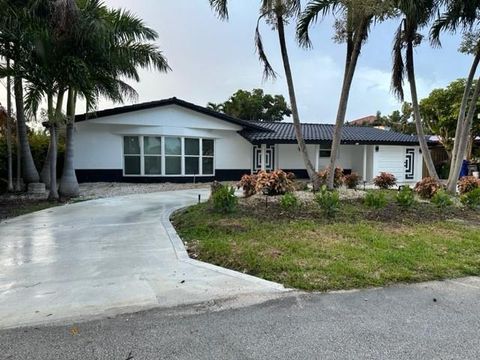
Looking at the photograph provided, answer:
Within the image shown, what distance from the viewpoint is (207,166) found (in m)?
19.5

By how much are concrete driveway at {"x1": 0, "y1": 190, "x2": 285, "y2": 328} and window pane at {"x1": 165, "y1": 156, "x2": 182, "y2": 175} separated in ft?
34.3

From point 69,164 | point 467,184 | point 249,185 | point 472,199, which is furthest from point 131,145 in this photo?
point 472,199

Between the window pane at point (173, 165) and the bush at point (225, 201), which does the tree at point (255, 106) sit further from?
the bush at point (225, 201)

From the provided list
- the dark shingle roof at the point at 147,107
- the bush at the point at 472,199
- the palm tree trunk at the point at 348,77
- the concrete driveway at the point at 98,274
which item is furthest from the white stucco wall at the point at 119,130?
the bush at the point at 472,199

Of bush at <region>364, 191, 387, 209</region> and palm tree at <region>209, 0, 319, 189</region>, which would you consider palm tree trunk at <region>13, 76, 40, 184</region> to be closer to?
palm tree at <region>209, 0, 319, 189</region>

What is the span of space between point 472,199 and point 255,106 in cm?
2972

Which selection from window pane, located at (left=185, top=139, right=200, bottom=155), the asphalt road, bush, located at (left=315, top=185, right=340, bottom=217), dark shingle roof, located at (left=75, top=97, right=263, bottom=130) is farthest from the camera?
window pane, located at (left=185, top=139, right=200, bottom=155)

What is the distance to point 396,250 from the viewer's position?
5.73 meters

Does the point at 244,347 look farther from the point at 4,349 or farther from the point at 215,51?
the point at 215,51

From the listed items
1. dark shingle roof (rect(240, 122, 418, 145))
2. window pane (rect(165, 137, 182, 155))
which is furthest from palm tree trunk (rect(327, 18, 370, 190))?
window pane (rect(165, 137, 182, 155))

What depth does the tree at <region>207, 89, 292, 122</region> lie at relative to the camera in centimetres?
3791

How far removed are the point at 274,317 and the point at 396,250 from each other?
306 cm

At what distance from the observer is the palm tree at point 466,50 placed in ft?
36.0

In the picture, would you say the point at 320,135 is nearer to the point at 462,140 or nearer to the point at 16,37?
the point at 462,140
